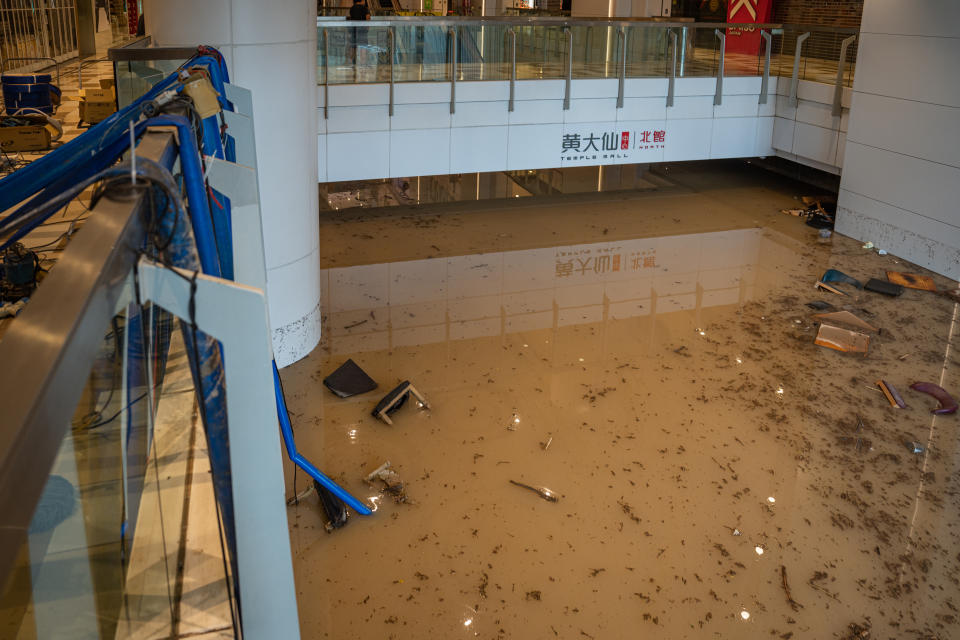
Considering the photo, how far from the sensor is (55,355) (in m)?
0.62

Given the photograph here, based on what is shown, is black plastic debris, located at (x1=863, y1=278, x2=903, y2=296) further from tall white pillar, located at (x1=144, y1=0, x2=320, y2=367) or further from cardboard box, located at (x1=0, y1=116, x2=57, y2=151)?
cardboard box, located at (x1=0, y1=116, x2=57, y2=151)

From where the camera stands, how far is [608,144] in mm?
9156

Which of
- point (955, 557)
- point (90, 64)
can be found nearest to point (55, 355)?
point (955, 557)

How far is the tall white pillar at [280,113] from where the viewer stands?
15.0 feet

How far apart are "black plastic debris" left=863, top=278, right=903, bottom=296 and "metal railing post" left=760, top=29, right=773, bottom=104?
11.1 ft

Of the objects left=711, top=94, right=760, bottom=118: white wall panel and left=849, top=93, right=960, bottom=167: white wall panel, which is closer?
left=849, top=93, right=960, bottom=167: white wall panel

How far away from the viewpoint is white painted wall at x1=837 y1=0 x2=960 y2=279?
705 centimetres

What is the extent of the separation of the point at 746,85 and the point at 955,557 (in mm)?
6981

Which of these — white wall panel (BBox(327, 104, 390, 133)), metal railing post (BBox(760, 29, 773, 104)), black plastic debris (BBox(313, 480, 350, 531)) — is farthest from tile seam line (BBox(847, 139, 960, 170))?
black plastic debris (BBox(313, 480, 350, 531))

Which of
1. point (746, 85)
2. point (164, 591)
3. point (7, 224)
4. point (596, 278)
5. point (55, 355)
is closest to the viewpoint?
point (55, 355)

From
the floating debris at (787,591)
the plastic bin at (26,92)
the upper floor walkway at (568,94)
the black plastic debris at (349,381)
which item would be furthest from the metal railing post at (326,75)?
the floating debris at (787,591)

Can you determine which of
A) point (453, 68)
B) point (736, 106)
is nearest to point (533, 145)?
point (453, 68)

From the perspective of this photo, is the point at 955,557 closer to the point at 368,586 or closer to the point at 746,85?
the point at 368,586

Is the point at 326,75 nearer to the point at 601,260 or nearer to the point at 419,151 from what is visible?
the point at 419,151
